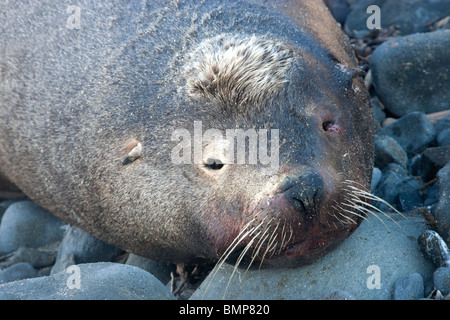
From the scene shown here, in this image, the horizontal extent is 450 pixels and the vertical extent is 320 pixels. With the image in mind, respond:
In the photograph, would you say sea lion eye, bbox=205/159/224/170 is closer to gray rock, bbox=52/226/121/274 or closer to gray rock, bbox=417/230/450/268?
gray rock, bbox=417/230/450/268

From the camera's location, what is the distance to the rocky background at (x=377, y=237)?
401cm

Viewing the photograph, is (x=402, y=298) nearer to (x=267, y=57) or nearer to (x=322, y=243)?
(x=322, y=243)

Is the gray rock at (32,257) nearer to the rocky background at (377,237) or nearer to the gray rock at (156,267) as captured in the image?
the rocky background at (377,237)

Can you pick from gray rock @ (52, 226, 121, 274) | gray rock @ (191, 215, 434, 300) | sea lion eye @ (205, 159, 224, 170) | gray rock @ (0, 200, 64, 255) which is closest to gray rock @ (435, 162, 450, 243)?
gray rock @ (191, 215, 434, 300)

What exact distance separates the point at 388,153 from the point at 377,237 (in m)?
1.40

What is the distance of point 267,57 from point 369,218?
1483mm

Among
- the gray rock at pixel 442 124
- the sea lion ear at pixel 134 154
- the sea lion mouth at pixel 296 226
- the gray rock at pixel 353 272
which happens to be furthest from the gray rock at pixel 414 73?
the sea lion ear at pixel 134 154

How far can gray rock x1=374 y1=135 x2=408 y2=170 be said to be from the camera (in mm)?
5621

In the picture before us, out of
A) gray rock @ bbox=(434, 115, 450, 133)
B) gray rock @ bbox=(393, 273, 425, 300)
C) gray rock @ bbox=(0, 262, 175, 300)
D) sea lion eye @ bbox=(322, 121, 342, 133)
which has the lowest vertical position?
gray rock @ bbox=(393, 273, 425, 300)

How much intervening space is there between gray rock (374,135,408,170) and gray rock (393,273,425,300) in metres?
1.84

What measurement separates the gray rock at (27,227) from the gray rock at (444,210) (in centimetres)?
409

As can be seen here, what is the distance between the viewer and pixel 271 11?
496 centimetres

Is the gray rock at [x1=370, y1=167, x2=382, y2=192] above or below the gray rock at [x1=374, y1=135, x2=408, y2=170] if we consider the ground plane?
below
